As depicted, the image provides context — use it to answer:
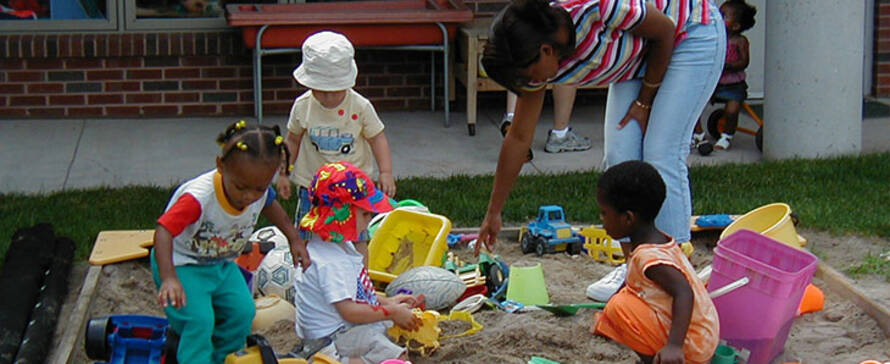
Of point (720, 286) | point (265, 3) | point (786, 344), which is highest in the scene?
point (265, 3)

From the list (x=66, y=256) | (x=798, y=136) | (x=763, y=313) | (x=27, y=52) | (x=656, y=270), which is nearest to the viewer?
(x=656, y=270)

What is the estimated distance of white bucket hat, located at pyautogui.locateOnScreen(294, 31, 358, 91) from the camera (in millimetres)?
5191

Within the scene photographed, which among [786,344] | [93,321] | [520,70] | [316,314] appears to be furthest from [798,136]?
[93,321]

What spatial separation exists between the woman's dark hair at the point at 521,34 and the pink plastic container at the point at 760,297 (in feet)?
3.30

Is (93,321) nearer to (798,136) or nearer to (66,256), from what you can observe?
(66,256)

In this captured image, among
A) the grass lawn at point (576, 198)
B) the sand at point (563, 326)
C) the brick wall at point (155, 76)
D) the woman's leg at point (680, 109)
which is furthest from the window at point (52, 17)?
the woman's leg at point (680, 109)

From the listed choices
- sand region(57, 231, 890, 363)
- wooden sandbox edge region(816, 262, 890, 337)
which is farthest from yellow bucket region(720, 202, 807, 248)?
sand region(57, 231, 890, 363)

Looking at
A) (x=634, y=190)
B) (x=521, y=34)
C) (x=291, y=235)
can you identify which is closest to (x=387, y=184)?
(x=291, y=235)

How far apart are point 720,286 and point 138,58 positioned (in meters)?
6.35

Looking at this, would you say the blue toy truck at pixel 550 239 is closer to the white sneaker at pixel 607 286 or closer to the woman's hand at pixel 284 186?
the white sneaker at pixel 607 286

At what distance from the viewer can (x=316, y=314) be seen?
4.17 meters

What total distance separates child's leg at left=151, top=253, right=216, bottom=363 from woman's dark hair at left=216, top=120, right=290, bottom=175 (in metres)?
0.45

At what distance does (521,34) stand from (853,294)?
1.98 meters

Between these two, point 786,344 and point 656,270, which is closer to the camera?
point 656,270
